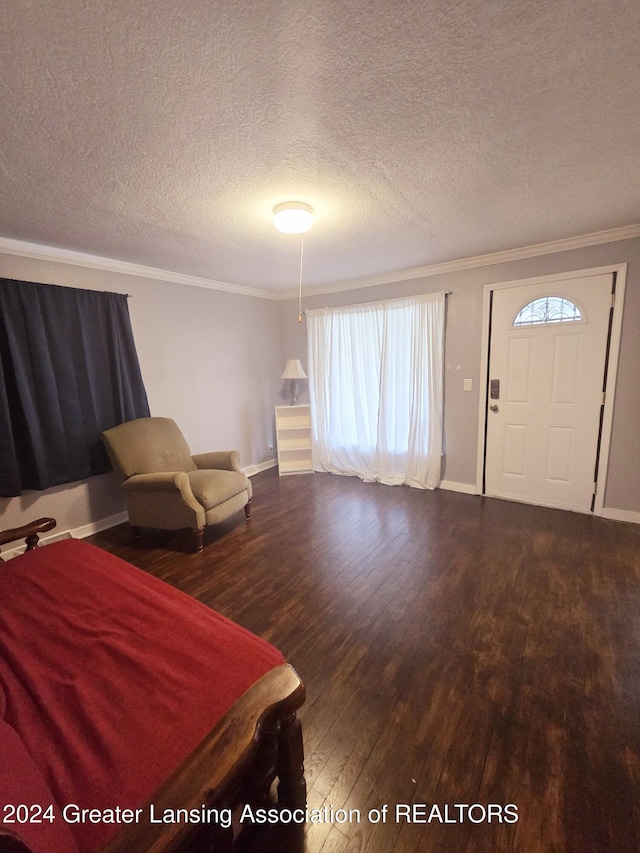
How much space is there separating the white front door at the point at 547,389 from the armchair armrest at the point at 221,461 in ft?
8.37

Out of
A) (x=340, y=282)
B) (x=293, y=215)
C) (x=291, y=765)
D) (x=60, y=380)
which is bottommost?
(x=291, y=765)

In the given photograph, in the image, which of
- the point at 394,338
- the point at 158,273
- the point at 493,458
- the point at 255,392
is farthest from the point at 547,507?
the point at 158,273

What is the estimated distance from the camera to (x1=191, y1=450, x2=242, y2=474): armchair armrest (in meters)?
3.34

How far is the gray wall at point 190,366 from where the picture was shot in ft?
9.45

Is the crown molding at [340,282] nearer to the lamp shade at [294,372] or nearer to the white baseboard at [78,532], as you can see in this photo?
the lamp shade at [294,372]

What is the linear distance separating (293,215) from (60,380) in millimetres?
2242

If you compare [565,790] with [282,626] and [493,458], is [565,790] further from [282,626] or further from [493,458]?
[493,458]

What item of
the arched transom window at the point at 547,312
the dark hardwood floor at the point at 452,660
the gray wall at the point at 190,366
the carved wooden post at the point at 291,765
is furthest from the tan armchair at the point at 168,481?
the arched transom window at the point at 547,312

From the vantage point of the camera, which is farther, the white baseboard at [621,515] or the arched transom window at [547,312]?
the arched transom window at [547,312]

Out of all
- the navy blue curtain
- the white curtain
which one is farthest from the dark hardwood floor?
the white curtain

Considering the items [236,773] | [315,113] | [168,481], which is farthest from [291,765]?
[315,113]

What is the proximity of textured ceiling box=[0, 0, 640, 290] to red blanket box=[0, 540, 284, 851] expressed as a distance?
1.79 m

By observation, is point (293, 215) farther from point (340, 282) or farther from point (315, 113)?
point (340, 282)

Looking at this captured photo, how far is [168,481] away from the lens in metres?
2.67
